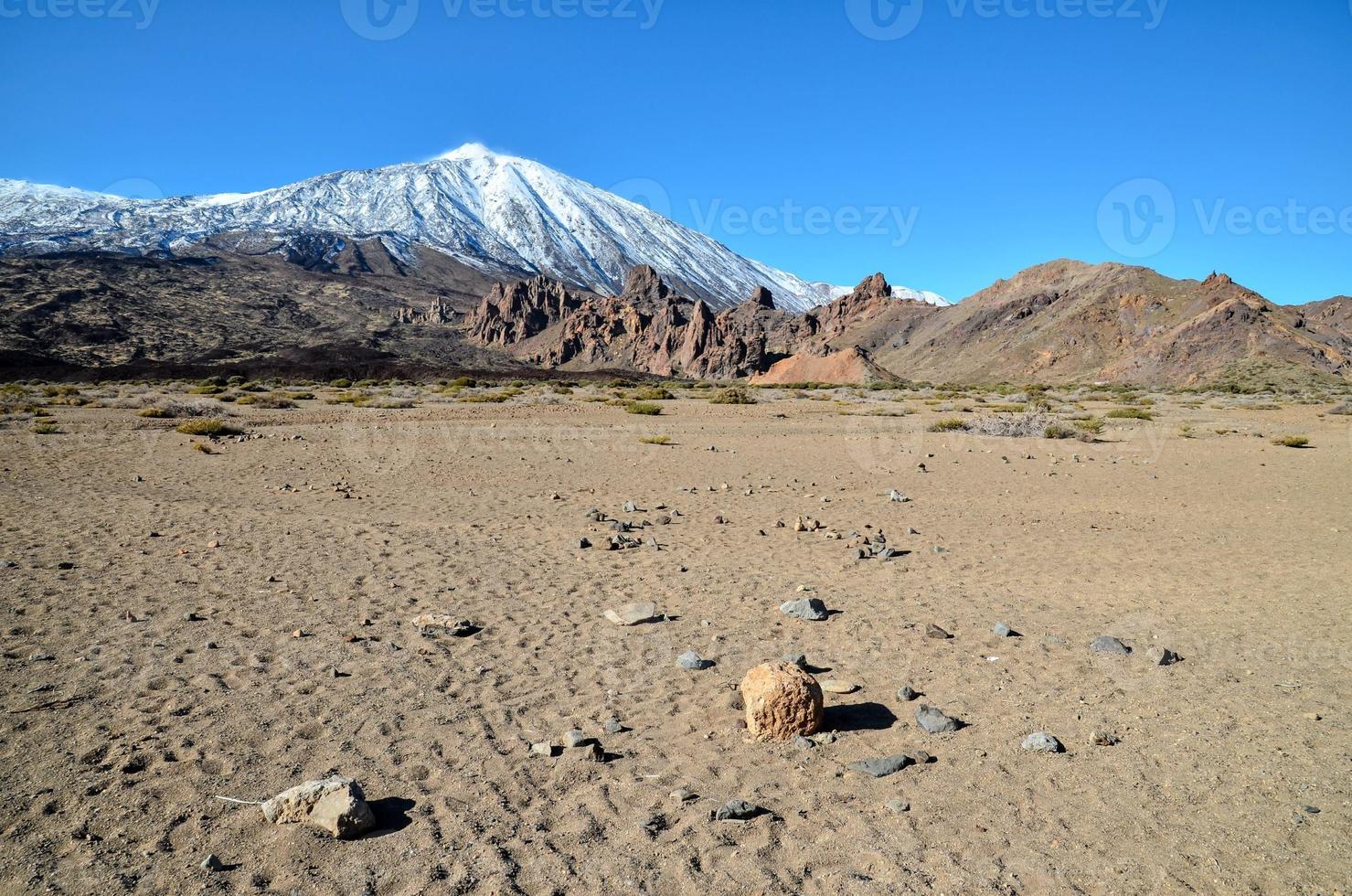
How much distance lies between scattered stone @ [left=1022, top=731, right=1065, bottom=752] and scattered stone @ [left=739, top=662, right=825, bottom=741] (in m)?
1.08

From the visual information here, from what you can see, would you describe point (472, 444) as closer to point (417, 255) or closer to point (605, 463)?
point (605, 463)

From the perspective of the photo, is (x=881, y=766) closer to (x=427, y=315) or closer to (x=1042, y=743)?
(x=1042, y=743)

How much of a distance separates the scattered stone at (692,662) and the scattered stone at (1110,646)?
281 centimetres

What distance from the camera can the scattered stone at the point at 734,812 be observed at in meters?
3.10

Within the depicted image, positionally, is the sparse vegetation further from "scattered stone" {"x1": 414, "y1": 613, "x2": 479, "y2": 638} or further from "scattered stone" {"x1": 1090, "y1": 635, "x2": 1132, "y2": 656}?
"scattered stone" {"x1": 1090, "y1": 635, "x2": 1132, "y2": 656}

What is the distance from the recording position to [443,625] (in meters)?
5.33

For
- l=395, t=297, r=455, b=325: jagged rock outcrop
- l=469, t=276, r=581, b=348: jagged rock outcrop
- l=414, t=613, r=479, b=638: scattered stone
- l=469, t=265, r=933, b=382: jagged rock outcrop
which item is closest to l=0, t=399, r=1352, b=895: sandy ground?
l=414, t=613, r=479, b=638: scattered stone

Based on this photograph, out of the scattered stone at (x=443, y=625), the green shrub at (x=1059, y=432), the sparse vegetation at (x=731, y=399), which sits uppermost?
the green shrub at (x=1059, y=432)

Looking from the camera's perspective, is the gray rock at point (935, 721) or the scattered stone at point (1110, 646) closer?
the gray rock at point (935, 721)

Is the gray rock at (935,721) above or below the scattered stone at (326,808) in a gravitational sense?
above

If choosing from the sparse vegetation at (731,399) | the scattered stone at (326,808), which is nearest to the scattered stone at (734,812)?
the scattered stone at (326,808)

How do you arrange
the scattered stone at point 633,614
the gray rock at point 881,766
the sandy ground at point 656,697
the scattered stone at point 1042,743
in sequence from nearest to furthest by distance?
the sandy ground at point 656,697 < the gray rock at point 881,766 < the scattered stone at point 1042,743 < the scattered stone at point 633,614

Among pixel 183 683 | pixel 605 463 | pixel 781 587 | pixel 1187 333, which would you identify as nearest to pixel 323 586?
pixel 183 683

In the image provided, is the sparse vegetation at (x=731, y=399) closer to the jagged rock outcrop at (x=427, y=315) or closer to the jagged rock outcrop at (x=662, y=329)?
the jagged rock outcrop at (x=662, y=329)
